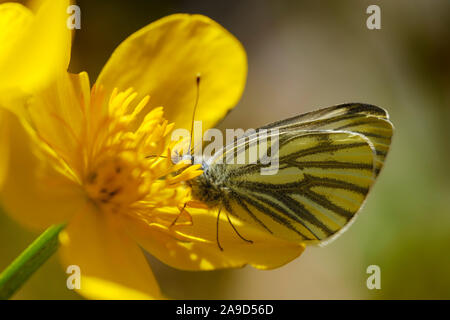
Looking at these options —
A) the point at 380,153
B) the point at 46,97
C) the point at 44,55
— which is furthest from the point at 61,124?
the point at 380,153

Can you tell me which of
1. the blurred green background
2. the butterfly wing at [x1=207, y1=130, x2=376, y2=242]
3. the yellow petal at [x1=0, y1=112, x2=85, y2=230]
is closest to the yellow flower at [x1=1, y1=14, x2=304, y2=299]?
the yellow petal at [x1=0, y1=112, x2=85, y2=230]

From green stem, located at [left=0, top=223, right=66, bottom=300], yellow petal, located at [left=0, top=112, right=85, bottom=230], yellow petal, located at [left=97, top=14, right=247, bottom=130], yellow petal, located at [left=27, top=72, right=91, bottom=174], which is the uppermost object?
yellow petal, located at [left=97, top=14, right=247, bottom=130]

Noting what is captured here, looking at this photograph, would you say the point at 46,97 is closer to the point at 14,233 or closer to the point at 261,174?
the point at 261,174

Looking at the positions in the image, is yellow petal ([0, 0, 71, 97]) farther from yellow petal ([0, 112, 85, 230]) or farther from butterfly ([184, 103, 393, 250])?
butterfly ([184, 103, 393, 250])

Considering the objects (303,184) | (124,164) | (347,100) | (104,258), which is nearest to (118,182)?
(124,164)

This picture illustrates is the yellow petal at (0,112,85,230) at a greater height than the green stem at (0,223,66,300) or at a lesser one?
greater
